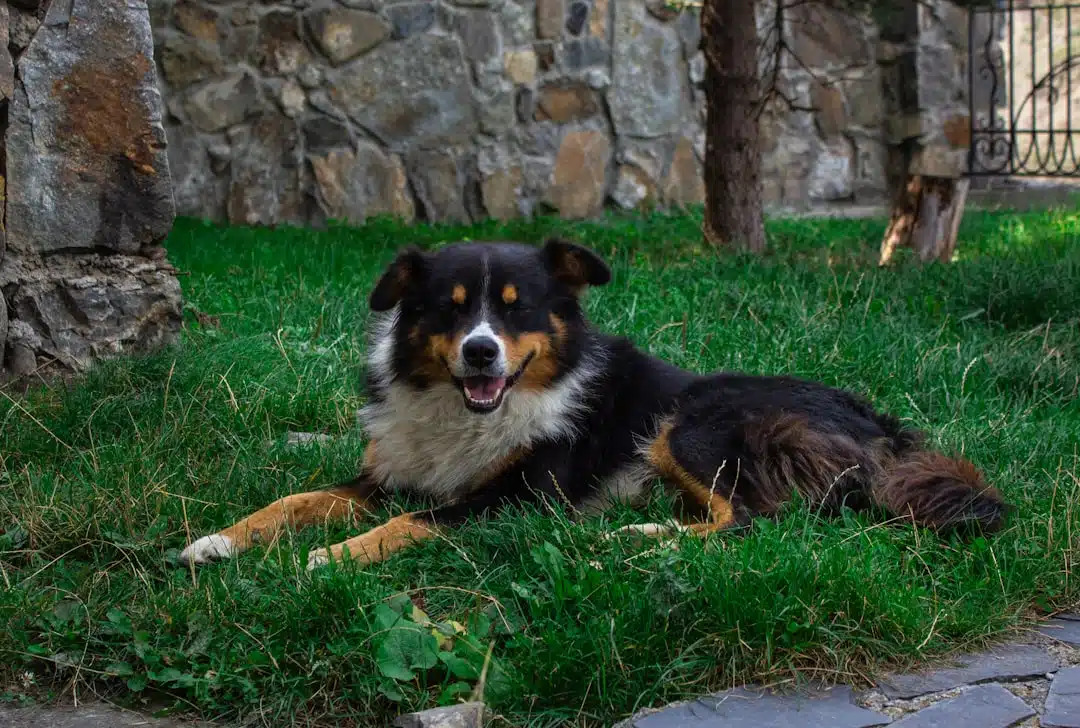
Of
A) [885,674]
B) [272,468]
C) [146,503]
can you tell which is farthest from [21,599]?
[885,674]

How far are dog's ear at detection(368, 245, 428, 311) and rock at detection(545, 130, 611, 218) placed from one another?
589 cm

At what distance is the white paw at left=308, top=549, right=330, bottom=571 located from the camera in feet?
11.1

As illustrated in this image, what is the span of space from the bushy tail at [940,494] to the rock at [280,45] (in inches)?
248

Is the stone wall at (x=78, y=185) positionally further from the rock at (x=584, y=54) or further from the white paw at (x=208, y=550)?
the rock at (x=584, y=54)

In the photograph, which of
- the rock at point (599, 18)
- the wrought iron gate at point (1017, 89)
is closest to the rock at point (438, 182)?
the rock at point (599, 18)

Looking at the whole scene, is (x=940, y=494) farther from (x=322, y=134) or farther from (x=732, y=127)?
(x=322, y=134)

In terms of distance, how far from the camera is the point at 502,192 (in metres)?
9.75

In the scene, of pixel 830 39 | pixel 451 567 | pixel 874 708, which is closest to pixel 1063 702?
pixel 874 708

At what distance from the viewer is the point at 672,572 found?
316 cm

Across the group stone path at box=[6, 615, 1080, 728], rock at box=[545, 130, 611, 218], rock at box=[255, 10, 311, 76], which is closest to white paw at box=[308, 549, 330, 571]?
stone path at box=[6, 615, 1080, 728]

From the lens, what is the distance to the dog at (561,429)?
392 centimetres

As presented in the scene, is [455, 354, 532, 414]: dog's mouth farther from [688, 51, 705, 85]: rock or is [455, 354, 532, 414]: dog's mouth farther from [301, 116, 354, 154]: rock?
[688, 51, 705, 85]: rock

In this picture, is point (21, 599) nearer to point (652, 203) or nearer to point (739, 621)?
point (739, 621)

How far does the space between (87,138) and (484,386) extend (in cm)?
229
